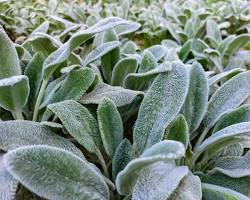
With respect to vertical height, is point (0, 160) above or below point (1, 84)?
below

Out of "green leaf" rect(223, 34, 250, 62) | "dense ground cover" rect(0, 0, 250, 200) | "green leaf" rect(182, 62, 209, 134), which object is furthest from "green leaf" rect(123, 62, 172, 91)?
"green leaf" rect(223, 34, 250, 62)

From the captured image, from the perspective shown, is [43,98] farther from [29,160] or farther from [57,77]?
[29,160]

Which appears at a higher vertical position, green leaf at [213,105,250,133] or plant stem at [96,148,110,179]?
green leaf at [213,105,250,133]

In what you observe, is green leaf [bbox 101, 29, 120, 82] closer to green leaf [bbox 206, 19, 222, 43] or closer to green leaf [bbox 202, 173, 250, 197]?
green leaf [bbox 202, 173, 250, 197]

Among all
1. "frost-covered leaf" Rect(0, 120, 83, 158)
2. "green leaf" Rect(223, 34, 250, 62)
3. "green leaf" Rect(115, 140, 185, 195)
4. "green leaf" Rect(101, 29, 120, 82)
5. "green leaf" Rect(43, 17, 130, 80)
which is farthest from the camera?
"green leaf" Rect(223, 34, 250, 62)

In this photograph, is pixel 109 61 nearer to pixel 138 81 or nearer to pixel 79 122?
pixel 138 81

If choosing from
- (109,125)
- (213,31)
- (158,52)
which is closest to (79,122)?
(109,125)

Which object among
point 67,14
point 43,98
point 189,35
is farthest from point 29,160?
point 67,14

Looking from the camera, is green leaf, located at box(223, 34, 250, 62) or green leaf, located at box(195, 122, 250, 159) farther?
green leaf, located at box(223, 34, 250, 62)
